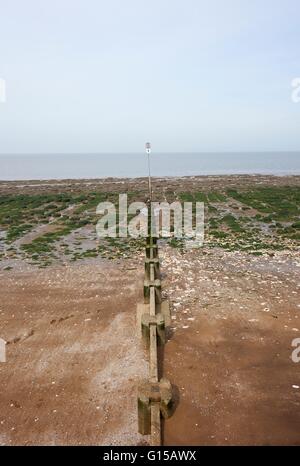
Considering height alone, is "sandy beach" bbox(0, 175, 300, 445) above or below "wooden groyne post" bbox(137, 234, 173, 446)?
below

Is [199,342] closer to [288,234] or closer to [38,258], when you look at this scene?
[38,258]

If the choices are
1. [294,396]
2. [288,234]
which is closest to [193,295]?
[294,396]

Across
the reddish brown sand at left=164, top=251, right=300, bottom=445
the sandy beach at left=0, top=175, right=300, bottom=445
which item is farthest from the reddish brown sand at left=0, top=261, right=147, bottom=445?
the reddish brown sand at left=164, top=251, right=300, bottom=445

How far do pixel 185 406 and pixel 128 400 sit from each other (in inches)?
47.0

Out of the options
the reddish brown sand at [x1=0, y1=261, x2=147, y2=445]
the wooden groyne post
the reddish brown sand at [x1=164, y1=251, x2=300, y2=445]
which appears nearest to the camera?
the wooden groyne post

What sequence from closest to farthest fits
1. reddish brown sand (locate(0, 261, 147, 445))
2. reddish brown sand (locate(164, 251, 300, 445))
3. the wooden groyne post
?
1. the wooden groyne post
2. reddish brown sand (locate(164, 251, 300, 445))
3. reddish brown sand (locate(0, 261, 147, 445))

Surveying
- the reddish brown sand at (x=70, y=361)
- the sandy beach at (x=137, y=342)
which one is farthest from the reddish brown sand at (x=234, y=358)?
the reddish brown sand at (x=70, y=361)

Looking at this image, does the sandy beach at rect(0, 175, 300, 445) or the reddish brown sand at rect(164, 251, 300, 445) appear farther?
the sandy beach at rect(0, 175, 300, 445)

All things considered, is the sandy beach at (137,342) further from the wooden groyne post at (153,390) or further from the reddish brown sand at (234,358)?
the wooden groyne post at (153,390)

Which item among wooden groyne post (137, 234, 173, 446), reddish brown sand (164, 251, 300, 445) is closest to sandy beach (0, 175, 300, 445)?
reddish brown sand (164, 251, 300, 445)

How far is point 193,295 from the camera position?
45.0 ft

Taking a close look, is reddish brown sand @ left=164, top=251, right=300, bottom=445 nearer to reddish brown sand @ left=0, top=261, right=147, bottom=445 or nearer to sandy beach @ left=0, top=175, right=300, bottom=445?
sandy beach @ left=0, top=175, right=300, bottom=445

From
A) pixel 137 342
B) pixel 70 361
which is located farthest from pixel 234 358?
pixel 70 361

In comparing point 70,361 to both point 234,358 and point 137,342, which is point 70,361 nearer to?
point 137,342
